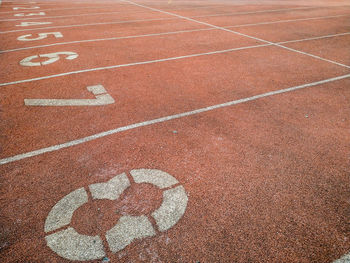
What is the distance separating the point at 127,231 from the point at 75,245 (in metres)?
Answer: 0.57

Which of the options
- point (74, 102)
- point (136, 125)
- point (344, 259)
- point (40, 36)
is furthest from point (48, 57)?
point (344, 259)

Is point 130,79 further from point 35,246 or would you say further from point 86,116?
point 35,246

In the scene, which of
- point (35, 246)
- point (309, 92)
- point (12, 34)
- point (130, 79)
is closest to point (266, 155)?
point (309, 92)

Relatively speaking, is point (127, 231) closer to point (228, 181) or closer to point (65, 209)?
point (65, 209)

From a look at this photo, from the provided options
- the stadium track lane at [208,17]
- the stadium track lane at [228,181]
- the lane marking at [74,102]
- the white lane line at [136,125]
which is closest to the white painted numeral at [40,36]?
the stadium track lane at [208,17]

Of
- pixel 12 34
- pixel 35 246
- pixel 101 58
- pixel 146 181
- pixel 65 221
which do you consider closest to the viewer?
pixel 35 246

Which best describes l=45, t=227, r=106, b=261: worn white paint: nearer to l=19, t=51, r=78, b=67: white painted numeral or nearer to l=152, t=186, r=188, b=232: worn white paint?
l=152, t=186, r=188, b=232: worn white paint

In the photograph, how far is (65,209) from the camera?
10.5 feet

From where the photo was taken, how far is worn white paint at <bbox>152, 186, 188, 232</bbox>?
3081 millimetres

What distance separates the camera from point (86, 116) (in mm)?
5117

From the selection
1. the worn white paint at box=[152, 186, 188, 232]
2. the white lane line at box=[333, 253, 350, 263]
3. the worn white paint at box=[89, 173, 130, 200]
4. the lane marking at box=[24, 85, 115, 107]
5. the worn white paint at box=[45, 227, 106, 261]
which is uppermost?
the lane marking at box=[24, 85, 115, 107]

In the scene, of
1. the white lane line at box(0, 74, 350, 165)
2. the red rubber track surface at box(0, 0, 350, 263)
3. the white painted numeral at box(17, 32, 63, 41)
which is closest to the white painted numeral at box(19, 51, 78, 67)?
the red rubber track surface at box(0, 0, 350, 263)

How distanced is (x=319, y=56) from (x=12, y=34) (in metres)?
12.0

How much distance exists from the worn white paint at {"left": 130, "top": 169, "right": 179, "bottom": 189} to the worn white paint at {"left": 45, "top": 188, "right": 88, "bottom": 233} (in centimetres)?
73
